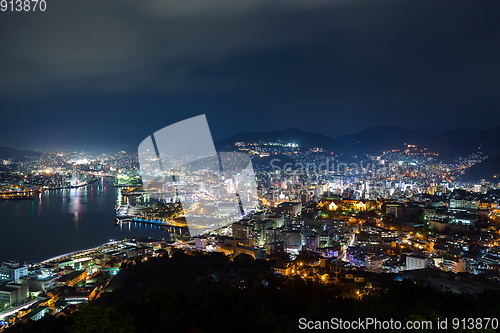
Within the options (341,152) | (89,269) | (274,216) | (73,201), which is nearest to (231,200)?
(274,216)

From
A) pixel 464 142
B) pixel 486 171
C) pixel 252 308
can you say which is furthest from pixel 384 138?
pixel 252 308

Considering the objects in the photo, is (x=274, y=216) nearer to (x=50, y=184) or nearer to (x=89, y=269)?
(x=89, y=269)

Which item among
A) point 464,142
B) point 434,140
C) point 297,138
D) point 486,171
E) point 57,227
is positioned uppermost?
point 297,138

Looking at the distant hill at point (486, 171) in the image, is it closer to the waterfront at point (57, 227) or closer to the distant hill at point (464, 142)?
the distant hill at point (464, 142)

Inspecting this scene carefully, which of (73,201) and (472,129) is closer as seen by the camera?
(73,201)

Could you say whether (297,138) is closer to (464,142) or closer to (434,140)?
(434,140)

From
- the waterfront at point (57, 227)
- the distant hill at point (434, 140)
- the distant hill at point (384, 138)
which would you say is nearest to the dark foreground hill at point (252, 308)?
the waterfront at point (57, 227)

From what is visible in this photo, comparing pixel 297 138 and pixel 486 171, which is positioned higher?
pixel 297 138
